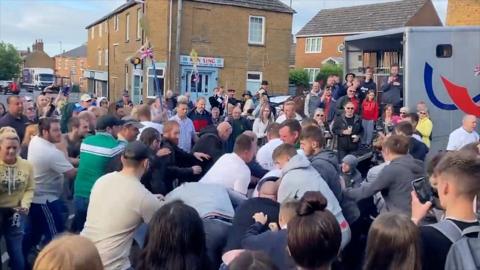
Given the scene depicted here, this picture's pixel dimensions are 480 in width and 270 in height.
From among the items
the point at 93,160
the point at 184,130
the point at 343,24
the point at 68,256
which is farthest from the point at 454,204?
the point at 343,24

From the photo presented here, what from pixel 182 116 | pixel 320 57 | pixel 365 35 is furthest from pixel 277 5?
pixel 182 116

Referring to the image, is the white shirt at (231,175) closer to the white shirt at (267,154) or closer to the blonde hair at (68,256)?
the white shirt at (267,154)

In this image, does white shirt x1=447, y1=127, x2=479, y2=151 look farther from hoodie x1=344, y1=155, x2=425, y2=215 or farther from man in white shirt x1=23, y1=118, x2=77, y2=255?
man in white shirt x1=23, y1=118, x2=77, y2=255

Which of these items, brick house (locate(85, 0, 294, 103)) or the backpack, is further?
brick house (locate(85, 0, 294, 103))

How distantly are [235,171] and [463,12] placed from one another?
18.3 m

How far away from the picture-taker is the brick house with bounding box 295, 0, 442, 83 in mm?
45344

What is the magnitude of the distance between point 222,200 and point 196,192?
0.24 m

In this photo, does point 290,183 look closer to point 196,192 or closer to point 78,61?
point 196,192

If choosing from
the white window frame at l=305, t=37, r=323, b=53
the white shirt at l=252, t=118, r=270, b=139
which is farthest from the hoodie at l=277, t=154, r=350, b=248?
the white window frame at l=305, t=37, r=323, b=53

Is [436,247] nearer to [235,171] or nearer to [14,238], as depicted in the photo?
[235,171]

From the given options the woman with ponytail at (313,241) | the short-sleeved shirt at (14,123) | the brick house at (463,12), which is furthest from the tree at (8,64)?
the woman with ponytail at (313,241)

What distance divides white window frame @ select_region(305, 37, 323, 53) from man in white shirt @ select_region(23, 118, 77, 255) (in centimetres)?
4823

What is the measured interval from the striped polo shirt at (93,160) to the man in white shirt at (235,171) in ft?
4.00

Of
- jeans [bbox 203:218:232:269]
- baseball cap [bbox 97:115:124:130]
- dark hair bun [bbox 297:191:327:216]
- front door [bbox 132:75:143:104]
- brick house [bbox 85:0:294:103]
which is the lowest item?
jeans [bbox 203:218:232:269]
